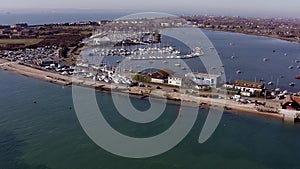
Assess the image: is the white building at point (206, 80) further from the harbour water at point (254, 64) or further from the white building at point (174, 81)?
the harbour water at point (254, 64)

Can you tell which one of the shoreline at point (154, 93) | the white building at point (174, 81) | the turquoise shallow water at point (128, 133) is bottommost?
the turquoise shallow water at point (128, 133)

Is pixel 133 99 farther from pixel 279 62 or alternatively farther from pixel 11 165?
pixel 279 62

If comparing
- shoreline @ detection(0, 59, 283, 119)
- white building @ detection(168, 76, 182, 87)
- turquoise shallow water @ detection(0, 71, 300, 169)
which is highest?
white building @ detection(168, 76, 182, 87)

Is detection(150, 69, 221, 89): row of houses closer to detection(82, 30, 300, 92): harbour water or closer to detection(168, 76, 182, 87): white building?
detection(168, 76, 182, 87): white building

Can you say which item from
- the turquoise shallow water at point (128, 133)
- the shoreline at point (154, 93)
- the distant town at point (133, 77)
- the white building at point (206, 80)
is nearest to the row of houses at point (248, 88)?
the distant town at point (133, 77)

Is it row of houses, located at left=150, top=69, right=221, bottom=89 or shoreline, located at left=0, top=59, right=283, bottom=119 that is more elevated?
row of houses, located at left=150, top=69, right=221, bottom=89

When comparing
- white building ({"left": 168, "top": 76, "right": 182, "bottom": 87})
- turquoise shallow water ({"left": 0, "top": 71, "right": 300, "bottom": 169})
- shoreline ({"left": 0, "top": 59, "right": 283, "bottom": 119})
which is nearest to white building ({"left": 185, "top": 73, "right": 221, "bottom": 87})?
white building ({"left": 168, "top": 76, "right": 182, "bottom": 87})

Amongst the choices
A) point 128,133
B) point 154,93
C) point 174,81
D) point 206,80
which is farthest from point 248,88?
point 128,133

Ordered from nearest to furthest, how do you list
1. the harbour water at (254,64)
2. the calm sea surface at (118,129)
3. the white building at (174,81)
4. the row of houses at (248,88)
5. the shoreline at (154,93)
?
the calm sea surface at (118,129), the shoreline at (154,93), the row of houses at (248,88), the white building at (174,81), the harbour water at (254,64)
